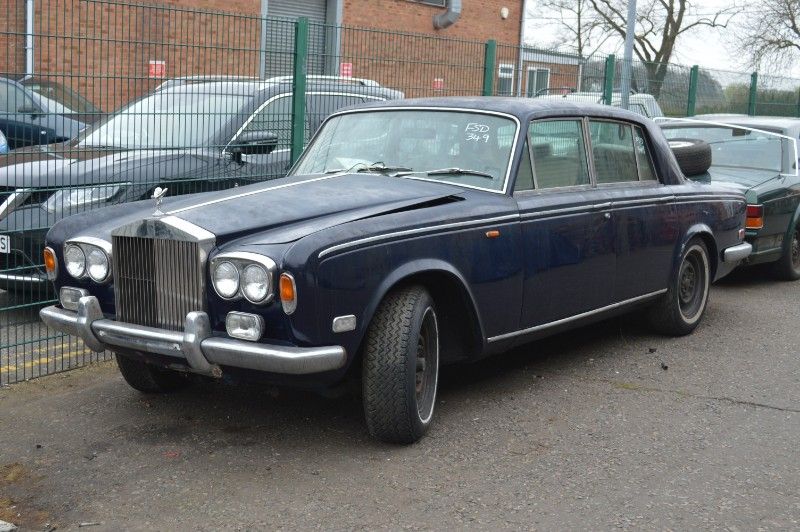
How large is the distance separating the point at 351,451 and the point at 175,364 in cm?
93

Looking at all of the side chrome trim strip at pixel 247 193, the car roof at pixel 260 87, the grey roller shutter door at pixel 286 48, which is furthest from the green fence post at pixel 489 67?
the side chrome trim strip at pixel 247 193

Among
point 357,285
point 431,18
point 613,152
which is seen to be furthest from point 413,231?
point 431,18

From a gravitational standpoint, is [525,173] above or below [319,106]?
below

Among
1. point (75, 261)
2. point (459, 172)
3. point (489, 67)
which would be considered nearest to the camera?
point (75, 261)

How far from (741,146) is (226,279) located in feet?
23.7

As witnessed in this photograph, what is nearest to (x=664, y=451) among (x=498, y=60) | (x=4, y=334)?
(x=4, y=334)

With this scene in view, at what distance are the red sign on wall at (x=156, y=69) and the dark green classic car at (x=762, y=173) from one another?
4.53 metres

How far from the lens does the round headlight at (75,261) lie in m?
4.93

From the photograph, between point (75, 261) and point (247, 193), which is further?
point (247, 193)

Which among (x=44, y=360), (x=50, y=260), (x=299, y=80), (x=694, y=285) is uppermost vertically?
(x=299, y=80)

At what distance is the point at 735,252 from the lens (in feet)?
24.8

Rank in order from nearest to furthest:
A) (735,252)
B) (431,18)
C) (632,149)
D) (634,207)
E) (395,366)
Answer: (395,366)
(634,207)
(632,149)
(735,252)
(431,18)

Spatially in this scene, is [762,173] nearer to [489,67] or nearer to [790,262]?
[790,262]

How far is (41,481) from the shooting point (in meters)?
4.41
